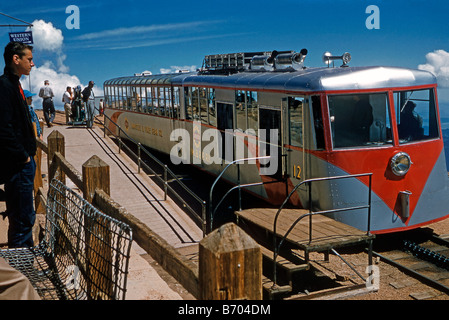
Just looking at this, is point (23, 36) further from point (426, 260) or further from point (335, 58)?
point (426, 260)

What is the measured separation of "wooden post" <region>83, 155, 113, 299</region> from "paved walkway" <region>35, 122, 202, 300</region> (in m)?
1.57

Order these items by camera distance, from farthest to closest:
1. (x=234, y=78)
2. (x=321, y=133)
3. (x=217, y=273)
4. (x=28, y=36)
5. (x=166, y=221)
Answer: (x=28, y=36) < (x=234, y=78) < (x=166, y=221) < (x=321, y=133) < (x=217, y=273)

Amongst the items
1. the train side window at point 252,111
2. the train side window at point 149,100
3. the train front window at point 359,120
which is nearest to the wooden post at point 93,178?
the train front window at point 359,120

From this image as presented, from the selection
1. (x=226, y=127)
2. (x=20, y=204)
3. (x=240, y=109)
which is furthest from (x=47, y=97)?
(x=20, y=204)

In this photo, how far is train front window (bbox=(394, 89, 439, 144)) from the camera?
9383mm

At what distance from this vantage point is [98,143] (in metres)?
17.8

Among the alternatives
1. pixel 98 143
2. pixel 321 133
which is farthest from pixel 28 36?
pixel 321 133

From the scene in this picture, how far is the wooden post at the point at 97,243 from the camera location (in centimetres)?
371

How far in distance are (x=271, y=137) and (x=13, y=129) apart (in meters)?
6.37

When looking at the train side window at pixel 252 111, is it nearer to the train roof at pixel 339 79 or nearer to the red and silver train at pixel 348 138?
the red and silver train at pixel 348 138

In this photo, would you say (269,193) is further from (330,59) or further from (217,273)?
(217,273)

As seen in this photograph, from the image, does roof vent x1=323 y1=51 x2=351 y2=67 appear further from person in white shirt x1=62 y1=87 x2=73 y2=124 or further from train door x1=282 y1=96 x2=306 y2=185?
person in white shirt x1=62 y1=87 x2=73 y2=124

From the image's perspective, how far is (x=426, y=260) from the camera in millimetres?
9078

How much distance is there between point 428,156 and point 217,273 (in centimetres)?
816
